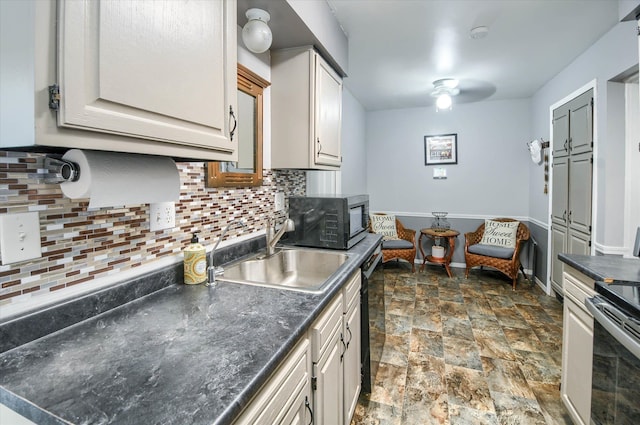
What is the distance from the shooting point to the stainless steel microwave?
6.08 ft

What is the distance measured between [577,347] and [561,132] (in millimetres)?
2594

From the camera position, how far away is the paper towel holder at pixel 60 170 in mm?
750

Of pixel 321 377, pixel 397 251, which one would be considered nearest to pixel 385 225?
pixel 397 251

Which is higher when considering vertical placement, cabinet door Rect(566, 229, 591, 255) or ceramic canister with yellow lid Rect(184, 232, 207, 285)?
ceramic canister with yellow lid Rect(184, 232, 207, 285)

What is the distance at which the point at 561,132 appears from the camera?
10.6ft

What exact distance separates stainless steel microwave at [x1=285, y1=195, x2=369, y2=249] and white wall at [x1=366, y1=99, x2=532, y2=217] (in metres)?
3.12

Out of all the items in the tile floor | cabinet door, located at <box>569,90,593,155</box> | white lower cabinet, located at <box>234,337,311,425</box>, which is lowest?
the tile floor

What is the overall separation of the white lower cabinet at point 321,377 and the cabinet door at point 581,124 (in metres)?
2.56

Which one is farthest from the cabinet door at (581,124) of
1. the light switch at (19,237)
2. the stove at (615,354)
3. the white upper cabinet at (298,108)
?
the light switch at (19,237)

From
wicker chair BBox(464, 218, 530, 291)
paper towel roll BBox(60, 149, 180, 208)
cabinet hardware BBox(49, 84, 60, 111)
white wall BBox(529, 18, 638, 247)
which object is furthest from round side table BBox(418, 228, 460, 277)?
cabinet hardware BBox(49, 84, 60, 111)

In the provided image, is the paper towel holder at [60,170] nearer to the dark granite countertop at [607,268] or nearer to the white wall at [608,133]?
the dark granite countertop at [607,268]

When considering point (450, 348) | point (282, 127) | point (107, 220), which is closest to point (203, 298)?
point (107, 220)

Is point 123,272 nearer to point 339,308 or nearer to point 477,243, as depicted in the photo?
point 339,308

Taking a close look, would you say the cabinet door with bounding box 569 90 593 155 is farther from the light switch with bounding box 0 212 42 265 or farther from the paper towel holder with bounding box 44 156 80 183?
the light switch with bounding box 0 212 42 265
